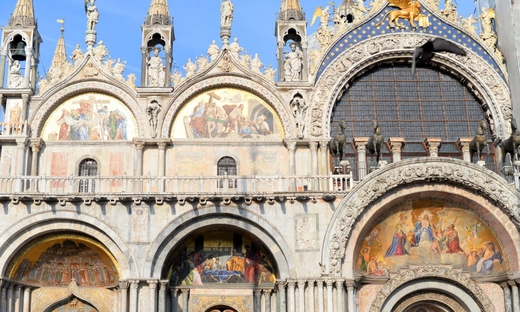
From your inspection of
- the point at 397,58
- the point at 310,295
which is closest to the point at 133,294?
the point at 310,295

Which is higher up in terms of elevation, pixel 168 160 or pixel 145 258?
pixel 168 160

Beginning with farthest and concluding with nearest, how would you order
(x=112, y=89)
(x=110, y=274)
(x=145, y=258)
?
1. (x=112, y=89)
2. (x=110, y=274)
3. (x=145, y=258)

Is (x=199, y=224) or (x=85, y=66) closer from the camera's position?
(x=199, y=224)

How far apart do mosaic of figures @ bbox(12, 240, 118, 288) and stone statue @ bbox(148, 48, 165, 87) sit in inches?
Answer: 250

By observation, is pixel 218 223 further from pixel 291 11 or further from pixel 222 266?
pixel 291 11

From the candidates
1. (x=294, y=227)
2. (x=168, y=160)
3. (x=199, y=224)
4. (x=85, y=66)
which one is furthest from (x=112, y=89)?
(x=294, y=227)

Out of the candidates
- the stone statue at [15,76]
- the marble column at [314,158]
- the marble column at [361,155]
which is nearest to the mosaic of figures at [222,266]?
Answer: the marble column at [314,158]

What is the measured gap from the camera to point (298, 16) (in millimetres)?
28219

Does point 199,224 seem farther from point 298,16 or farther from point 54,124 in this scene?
point 298,16

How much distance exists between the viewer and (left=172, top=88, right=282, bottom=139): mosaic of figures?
27281 mm

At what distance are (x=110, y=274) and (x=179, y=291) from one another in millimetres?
2414

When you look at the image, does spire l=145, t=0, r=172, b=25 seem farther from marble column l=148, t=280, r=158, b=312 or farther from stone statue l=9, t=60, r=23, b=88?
marble column l=148, t=280, r=158, b=312

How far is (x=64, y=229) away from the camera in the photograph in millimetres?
24281

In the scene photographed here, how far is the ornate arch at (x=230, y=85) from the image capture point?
27078mm
